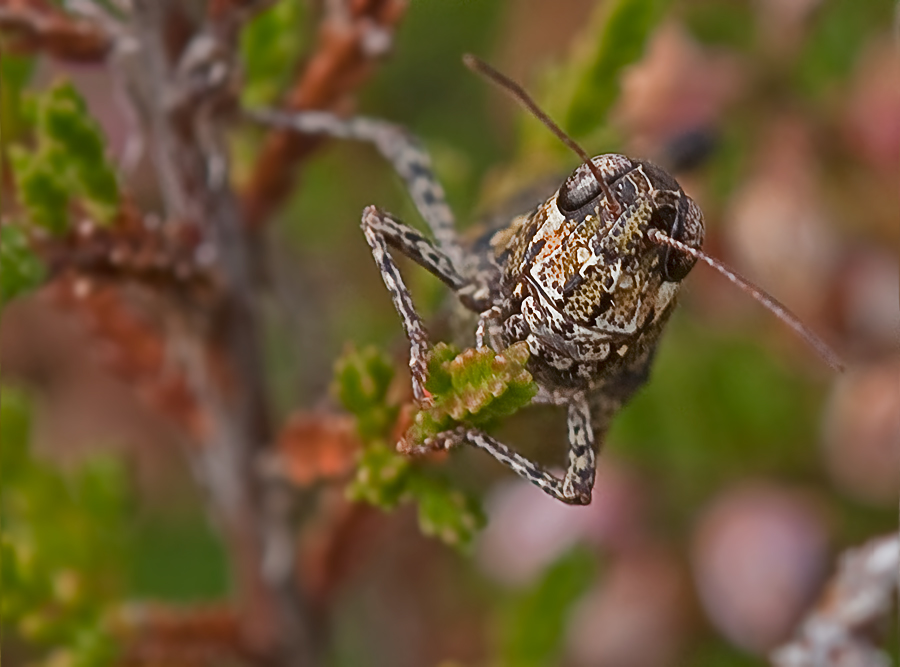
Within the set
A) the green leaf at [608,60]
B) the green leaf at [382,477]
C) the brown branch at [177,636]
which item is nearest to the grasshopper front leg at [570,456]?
the green leaf at [382,477]

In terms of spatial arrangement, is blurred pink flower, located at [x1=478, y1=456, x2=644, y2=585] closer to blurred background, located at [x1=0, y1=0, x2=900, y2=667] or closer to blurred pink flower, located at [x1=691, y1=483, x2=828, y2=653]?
blurred background, located at [x1=0, y1=0, x2=900, y2=667]

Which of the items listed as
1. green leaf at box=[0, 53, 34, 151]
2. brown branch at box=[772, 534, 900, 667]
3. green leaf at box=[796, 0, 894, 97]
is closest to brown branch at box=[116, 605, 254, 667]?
green leaf at box=[0, 53, 34, 151]

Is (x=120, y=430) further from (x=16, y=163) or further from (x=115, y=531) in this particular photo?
(x=16, y=163)

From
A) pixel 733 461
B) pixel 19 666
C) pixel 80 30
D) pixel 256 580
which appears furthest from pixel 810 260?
pixel 19 666

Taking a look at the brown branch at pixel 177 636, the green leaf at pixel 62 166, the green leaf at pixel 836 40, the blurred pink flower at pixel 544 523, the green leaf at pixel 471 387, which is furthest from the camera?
the green leaf at pixel 836 40

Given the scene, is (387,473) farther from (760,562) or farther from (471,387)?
(760,562)

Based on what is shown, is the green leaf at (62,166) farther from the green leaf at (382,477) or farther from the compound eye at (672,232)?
the compound eye at (672,232)
